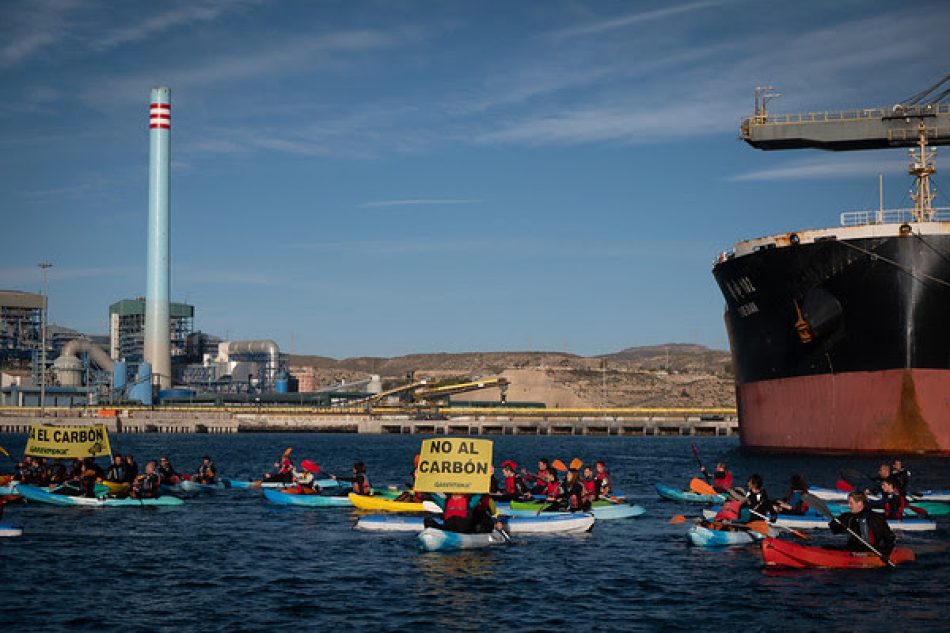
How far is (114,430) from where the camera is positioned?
479 ft

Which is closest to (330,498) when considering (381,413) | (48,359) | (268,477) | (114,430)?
(268,477)

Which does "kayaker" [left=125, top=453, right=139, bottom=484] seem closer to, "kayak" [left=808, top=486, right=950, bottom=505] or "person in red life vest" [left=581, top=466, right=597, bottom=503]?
"person in red life vest" [left=581, top=466, right=597, bottom=503]

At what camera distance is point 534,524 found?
37406 millimetres

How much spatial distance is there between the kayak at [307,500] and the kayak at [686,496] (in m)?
14.6

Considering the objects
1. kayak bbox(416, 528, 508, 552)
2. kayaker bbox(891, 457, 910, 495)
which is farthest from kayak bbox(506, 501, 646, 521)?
kayaker bbox(891, 457, 910, 495)

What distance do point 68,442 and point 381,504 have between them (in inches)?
545

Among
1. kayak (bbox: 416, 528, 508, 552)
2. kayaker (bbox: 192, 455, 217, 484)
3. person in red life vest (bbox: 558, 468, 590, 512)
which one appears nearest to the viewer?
kayak (bbox: 416, 528, 508, 552)

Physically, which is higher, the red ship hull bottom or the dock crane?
the dock crane

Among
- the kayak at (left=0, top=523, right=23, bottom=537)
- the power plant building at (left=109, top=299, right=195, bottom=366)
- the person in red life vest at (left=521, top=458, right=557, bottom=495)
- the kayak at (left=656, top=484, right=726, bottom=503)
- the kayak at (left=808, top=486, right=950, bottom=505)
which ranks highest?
the power plant building at (left=109, top=299, right=195, bottom=366)

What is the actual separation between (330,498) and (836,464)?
2870cm

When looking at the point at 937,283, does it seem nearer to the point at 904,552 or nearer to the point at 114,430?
the point at 904,552

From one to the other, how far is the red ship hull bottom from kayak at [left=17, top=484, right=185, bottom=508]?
33.5 m

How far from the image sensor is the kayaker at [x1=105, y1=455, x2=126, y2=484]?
4696 cm

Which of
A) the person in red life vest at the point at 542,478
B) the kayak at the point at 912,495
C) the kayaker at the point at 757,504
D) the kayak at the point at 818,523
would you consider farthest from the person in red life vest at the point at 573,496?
the kayak at the point at 912,495
